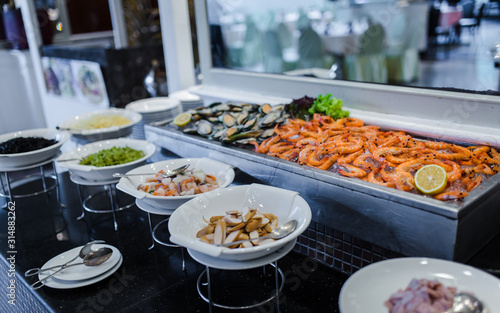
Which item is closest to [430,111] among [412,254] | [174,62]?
[412,254]

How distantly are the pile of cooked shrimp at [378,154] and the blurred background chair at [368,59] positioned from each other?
4.11 m

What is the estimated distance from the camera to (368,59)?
18.8 feet

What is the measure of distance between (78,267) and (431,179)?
3.67 ft

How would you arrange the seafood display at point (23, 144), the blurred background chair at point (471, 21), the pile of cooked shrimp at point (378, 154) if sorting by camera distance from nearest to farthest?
the pile of cooked shrimp at point (378, 154) → the seafood display at point (23, 144) → the blurred background chair at point (471, 21)

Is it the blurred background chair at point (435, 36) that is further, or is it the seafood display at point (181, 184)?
the blurred background chair at point (435, 36)

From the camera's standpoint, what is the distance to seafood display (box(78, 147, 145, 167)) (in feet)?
5.78

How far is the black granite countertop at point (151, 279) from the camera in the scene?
3.93 feet

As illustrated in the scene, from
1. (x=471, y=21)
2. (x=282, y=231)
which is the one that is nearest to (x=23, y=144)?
(x=282, y=231)

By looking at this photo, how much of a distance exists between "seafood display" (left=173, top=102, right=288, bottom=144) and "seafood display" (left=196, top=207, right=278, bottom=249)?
0.57 metres

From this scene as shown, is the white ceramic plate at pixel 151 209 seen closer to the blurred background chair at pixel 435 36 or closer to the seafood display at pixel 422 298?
the seafood display at pixel 422 298

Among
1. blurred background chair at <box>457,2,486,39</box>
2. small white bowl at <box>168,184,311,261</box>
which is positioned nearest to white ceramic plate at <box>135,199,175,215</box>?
small white bowl at <box>168,184,311,261</box>

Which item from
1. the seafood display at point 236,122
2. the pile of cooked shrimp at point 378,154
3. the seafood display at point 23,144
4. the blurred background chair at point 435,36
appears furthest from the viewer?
the blurred background chair at point 435,36

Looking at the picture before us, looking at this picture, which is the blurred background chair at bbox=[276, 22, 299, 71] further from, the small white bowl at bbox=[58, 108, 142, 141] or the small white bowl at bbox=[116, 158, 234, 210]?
the small white bowl at bbox=[116, 158, 234, 210]

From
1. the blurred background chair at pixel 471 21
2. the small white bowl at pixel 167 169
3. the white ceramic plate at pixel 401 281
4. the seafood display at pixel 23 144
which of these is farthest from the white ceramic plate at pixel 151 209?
the blurred background chair at pixel 471 21
